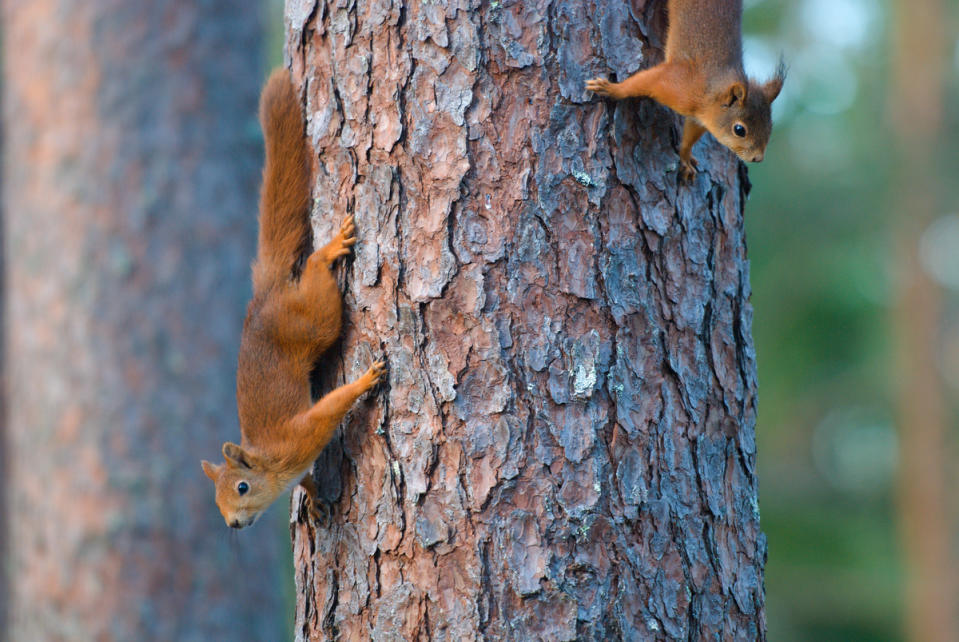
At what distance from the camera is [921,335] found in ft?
26.8

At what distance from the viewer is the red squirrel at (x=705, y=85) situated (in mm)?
1565

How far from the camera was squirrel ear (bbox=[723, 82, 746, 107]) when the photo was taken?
1605 millimetres

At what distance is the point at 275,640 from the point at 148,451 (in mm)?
913

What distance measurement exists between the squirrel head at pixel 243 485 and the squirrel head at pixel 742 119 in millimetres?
1144

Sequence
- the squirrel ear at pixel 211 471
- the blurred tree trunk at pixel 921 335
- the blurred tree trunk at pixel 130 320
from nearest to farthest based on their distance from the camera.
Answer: the squirrel ear at pixel 211 471
the blurred tree trunk at pixel 130 320
the blurred tree trunk at pixel 921 335

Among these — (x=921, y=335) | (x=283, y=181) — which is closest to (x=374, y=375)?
(x=283, y=181)

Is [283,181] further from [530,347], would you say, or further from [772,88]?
[772,88]

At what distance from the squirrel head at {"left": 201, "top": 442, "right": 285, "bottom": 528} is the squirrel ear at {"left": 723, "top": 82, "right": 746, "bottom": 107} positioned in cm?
118

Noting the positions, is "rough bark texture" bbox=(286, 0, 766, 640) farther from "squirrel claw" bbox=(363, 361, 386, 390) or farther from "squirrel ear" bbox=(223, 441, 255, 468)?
"squirrel ear" bbox=(223, 441, 255, 468)

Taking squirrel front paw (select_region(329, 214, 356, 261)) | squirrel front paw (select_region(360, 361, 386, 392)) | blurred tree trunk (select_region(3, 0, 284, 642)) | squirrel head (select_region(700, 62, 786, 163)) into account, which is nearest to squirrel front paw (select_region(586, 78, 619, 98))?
squirrel head (select_region(700, 62, 786, 163))

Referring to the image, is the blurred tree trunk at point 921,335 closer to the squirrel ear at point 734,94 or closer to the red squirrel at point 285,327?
the squirrel ear at point 734,94

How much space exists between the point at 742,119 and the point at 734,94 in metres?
0.05

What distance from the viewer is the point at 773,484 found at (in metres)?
10.9

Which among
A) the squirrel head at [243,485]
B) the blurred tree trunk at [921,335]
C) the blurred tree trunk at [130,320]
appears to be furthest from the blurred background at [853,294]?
the squirrel head at [243,485]
